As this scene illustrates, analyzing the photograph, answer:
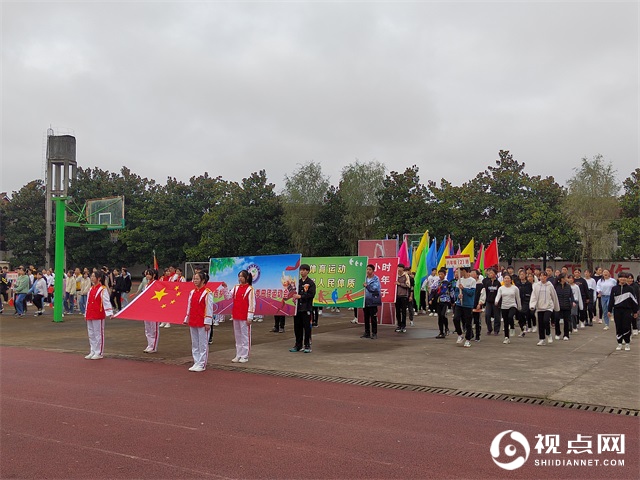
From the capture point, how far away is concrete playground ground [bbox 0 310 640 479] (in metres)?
4.91

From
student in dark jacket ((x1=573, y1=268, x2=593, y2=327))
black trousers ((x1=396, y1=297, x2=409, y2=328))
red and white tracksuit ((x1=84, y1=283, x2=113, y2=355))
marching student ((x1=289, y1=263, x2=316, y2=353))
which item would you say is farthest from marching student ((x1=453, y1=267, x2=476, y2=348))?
red and white tracksuit ((x1=84, y1=283, x2=113, y2=355))

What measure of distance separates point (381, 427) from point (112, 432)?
2.94 m

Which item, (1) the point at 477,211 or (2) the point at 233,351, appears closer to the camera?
(2) the point at 233,351

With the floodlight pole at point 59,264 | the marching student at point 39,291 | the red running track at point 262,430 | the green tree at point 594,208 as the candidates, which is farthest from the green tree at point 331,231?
the red running track at point 262,430

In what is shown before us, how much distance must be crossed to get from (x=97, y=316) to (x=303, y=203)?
31.2 m

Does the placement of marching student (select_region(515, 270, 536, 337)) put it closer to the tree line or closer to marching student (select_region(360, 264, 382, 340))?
marching student (select_region(360, 264, 382, 340))

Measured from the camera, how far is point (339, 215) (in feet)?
134

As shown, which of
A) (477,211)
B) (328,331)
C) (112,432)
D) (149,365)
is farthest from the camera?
(477,211)

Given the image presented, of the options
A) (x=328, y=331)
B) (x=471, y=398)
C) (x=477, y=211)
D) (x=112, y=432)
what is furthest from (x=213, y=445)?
(x=477, y=211)

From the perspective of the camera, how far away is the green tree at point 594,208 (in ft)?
121

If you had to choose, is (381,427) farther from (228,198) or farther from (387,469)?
(228,198)

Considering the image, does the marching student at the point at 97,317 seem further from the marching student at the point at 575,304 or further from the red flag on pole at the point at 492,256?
the red flag on pole at the point at 492,256

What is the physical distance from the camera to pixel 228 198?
141ft

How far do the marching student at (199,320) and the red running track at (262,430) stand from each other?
893mm
